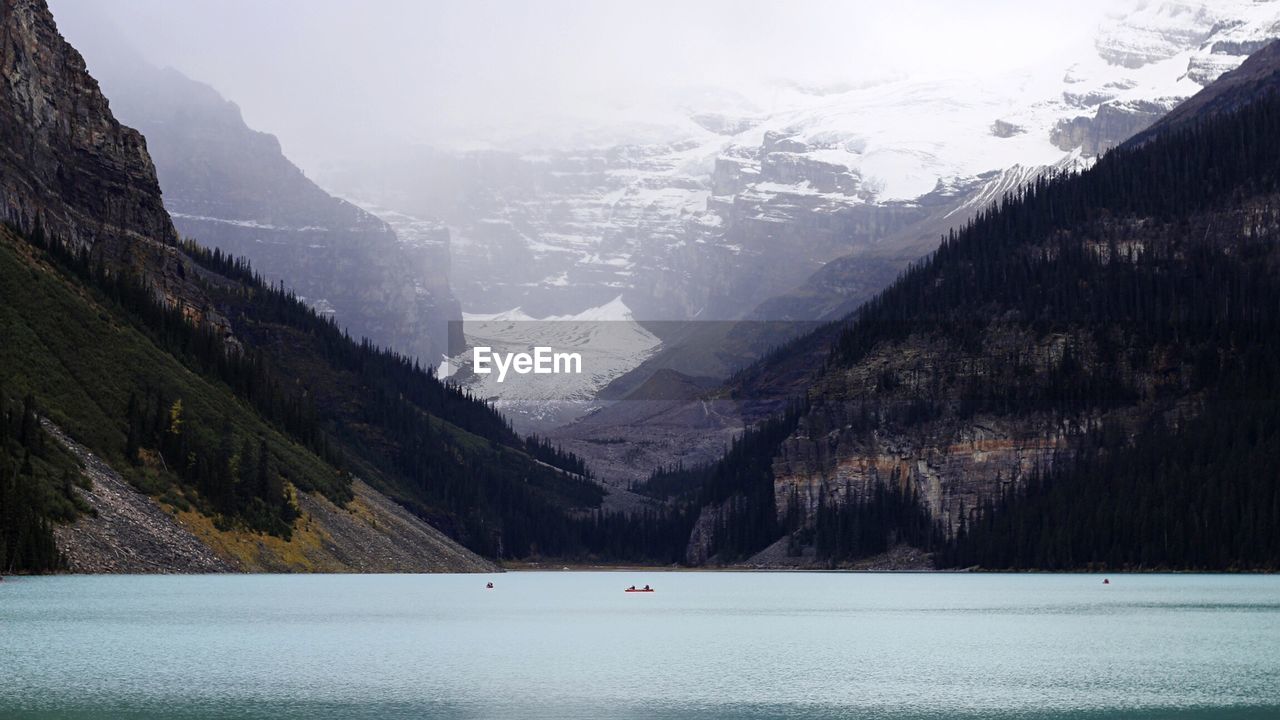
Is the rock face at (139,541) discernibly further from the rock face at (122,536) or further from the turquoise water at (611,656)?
the turquoise water at (611,656)

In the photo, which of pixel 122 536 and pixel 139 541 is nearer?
pixel 122 536

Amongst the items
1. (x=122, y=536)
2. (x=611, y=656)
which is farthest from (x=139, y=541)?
(x=611, y=656)

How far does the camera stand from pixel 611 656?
93.7m

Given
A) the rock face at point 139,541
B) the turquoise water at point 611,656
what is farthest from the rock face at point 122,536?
the turquoise water at point 611,656

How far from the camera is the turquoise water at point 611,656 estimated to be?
71.6 meters

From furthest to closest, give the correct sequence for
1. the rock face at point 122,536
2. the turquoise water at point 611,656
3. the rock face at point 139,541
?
the rock face at point 139,541
the rock face at point 122,536
the turquoise water at point 611,656

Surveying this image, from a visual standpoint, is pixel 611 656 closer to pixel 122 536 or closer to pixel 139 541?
→ pixel 122 536

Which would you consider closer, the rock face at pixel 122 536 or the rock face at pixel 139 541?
the rock face at pixel 122 536

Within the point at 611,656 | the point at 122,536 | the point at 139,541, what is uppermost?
the point at 611,656

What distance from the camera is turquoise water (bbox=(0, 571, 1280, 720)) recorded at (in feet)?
235

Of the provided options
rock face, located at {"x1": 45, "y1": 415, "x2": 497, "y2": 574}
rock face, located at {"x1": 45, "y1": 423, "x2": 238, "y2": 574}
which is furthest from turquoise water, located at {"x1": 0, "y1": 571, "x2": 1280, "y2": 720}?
rock face, located at {"x1": 45, "y1": 415, "x2": 497, "y2": 574}

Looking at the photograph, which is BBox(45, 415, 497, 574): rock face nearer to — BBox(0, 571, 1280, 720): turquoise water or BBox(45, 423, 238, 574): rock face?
BBox(45, 423, 238, 574): rock face

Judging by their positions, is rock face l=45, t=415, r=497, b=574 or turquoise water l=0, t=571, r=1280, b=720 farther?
rock face l=45, t=415, r=497, b=574

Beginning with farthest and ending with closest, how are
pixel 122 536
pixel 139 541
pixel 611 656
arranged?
pixel 139 541 → pixel 122 536 → pixel 611 656
